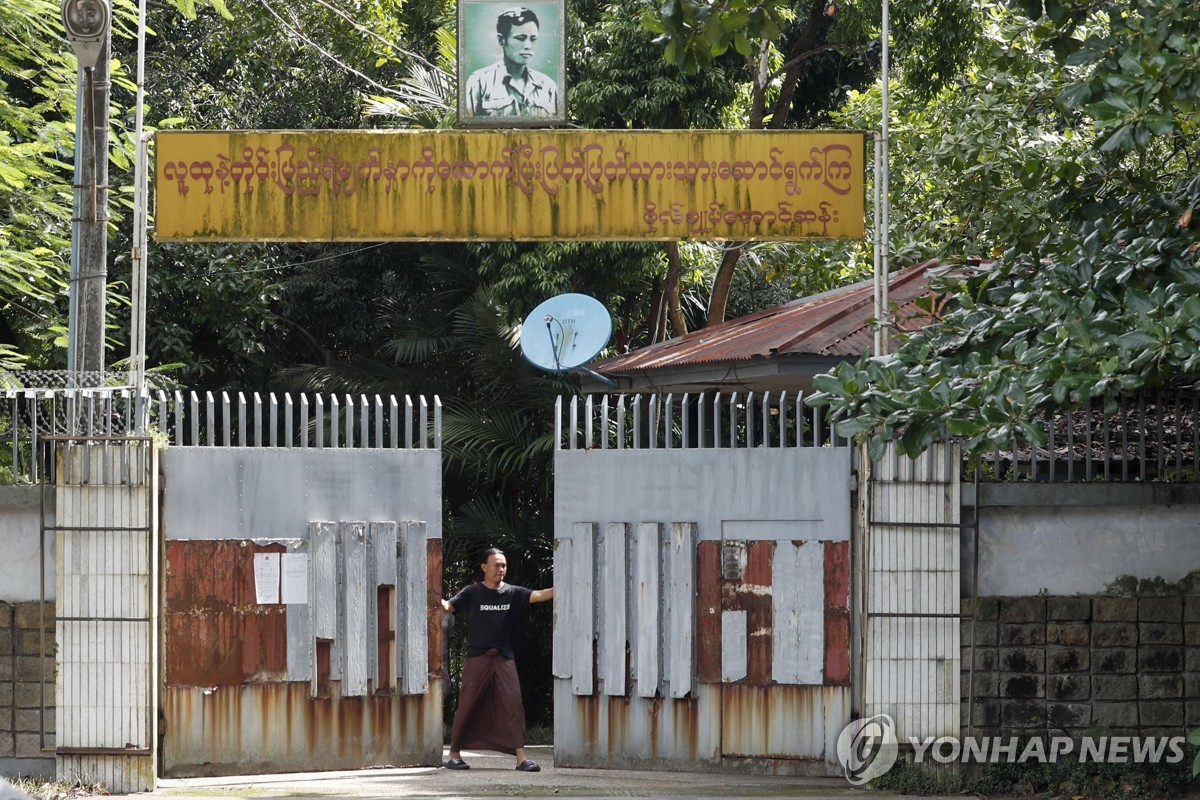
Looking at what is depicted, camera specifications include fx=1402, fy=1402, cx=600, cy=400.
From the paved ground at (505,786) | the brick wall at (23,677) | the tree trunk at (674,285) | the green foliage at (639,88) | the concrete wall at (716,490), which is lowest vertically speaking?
the paved ground at (505,786)

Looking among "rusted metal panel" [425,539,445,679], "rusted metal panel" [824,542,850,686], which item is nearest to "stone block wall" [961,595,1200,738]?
"rusted metal panel" [824,542,850,686]

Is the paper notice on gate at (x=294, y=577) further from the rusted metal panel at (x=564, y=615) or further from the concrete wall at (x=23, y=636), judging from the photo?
the rusted metal panel at (x=564, y=615)

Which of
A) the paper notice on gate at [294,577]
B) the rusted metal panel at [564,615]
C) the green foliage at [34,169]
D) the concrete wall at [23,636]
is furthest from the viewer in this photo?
the green foliage at [34,169]

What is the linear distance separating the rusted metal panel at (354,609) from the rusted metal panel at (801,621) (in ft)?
7.50

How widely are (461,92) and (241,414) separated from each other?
2.17 metres

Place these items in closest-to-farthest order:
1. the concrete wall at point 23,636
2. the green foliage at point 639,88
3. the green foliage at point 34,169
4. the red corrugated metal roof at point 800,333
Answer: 1. the concrete wall at point 23,636
2. the red corrugated metal roof at point 800,333
3. the green foliage at point 34,169
4. the green foliage at point 639,88

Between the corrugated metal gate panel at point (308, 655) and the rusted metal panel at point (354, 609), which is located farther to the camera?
the rusted metal panel at point (354, 609)

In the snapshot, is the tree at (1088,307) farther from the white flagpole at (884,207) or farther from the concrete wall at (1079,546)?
the concrete wall at (1079,546)

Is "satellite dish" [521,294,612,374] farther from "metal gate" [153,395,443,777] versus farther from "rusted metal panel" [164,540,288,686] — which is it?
"rusted metal panel" [164,540,288,686]

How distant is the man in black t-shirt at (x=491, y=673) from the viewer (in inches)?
335

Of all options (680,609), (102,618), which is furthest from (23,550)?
(680,609)

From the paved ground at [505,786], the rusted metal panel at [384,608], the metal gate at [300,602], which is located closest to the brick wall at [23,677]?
the metal gate at [300,602]

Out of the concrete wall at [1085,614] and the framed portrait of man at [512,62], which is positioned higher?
the framed portrait of man at [512,62]

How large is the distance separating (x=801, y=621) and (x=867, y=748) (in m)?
0.76
